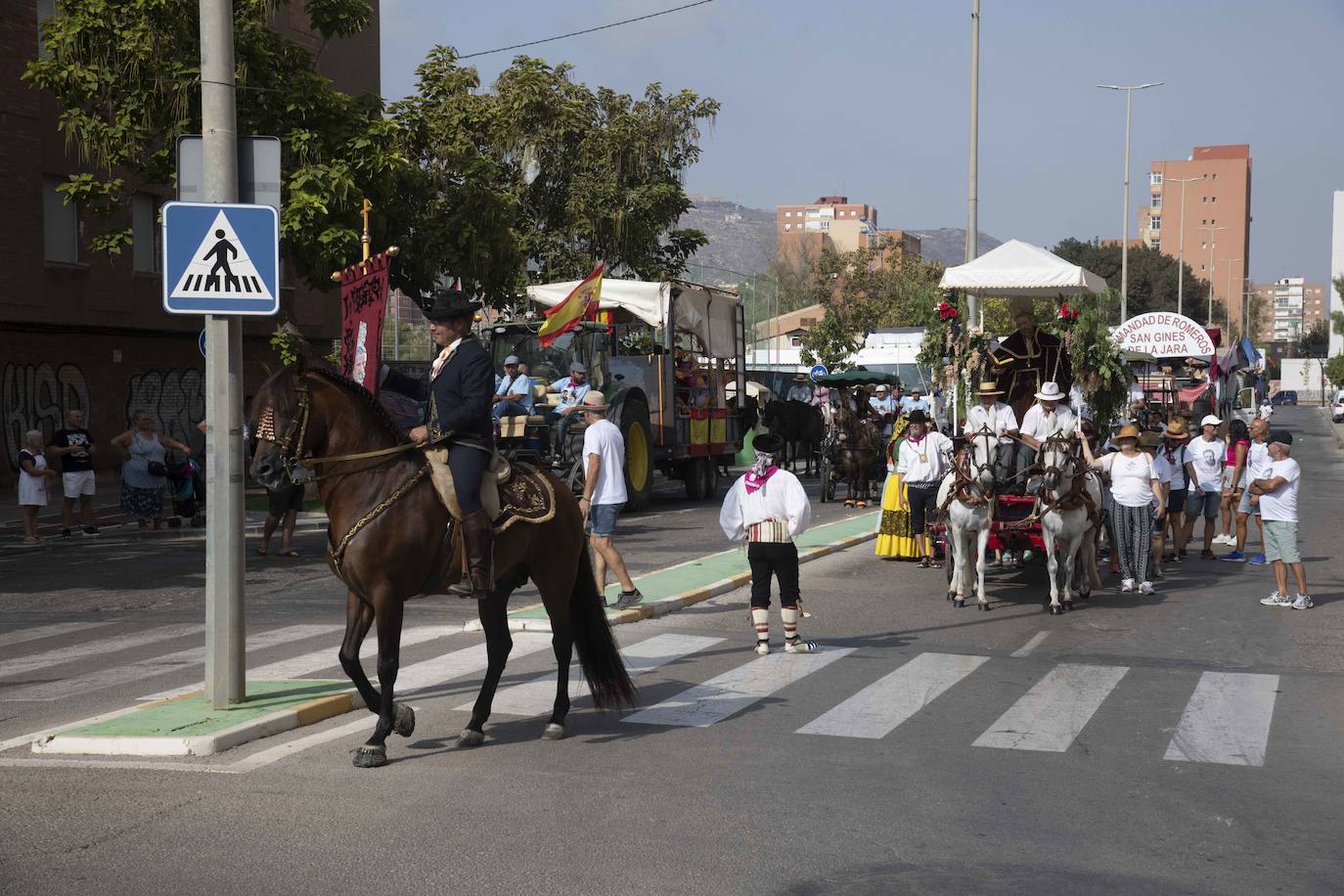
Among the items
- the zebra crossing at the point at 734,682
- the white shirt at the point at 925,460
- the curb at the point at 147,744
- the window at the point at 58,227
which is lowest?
the zebra crossing at the point at 734,682

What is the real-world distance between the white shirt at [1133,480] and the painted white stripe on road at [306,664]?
310 inches

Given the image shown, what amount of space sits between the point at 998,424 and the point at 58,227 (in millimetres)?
21453

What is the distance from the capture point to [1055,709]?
365 inches

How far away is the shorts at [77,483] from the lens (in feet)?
65.3

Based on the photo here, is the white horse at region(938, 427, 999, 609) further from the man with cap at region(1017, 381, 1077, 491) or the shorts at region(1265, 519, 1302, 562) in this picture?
the shorts at region(1265, 519, 1302, 562)

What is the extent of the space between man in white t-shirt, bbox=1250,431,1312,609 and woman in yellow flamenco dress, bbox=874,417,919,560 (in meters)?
4.66

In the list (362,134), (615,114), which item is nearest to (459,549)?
(362,134)

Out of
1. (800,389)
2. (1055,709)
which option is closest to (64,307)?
(800,389)

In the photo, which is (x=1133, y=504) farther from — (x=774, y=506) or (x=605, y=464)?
(x=605, y=464)

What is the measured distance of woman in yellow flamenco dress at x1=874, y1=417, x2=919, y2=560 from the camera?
59.0 ft

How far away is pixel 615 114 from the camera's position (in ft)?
123

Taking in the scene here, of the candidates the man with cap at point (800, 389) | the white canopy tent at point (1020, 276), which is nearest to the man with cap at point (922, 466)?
the white canopy tent at point (1020, 276)

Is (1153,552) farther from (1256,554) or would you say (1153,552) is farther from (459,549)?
(459,549)

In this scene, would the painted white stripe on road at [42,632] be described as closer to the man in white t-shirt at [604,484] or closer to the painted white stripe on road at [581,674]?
the man in white t-shirt at [604,484]
